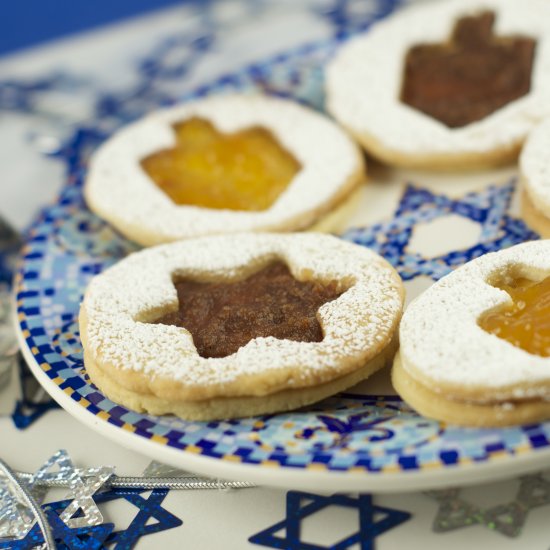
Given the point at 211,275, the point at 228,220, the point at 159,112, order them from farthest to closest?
the point at 159,112
the point at 228,220
the point at 211,275

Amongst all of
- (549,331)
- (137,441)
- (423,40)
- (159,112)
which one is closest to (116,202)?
(159,112)

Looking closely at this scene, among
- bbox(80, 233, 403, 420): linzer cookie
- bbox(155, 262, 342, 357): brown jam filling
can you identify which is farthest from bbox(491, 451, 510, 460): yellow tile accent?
bbox(155, 262, 342, 357): brown jam filling

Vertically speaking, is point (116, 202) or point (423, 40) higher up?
point (423, 40)

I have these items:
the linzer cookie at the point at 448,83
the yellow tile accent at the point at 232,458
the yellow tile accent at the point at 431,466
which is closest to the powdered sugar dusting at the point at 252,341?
the yellow tile accent at the point at 232,458

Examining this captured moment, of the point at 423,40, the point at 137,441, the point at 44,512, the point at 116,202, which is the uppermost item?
the point at 423,40

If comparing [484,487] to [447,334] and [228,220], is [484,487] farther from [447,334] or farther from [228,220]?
[228,220]

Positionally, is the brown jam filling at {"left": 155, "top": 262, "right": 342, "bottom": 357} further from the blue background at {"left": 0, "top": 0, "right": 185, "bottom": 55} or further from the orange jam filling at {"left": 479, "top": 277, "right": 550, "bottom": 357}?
the blue background at {"left": 0, "top": 0, "right": 185, "bottom": 55}

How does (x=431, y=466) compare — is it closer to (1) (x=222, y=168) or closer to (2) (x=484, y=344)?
(2) (x=484, y=344)

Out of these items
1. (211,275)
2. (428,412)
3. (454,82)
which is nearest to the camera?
(428,412)

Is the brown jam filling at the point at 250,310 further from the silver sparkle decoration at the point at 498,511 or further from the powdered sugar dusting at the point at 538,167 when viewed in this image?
the powdered sugar dusting at the point at 538,167
